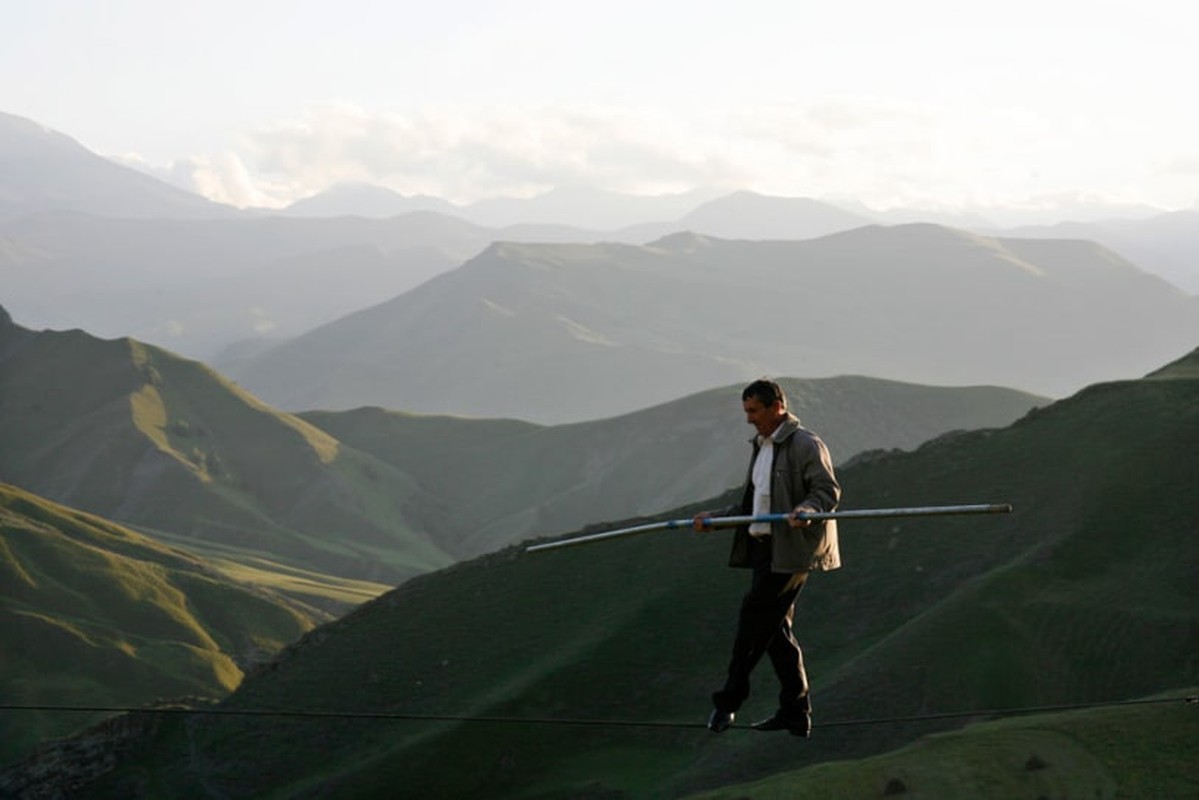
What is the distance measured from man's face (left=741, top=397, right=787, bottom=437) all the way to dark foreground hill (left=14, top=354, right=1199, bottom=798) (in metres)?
42.7

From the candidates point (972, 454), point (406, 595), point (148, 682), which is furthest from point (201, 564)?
point (972, 454)

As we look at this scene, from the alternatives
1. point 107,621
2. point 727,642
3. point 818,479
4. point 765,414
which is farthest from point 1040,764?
point 107,621

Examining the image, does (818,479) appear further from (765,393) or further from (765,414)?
(765,393)

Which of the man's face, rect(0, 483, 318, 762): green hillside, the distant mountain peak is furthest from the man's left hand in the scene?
rect(0, 483, 318, 762): green hillside

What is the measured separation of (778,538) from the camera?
17.3m

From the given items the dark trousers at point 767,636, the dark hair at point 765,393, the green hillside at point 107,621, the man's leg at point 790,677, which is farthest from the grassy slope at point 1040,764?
the green hillside at point 107,621

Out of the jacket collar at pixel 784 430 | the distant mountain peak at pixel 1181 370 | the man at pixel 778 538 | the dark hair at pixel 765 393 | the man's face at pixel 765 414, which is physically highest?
the distant mountain peak at pixel 1181 370

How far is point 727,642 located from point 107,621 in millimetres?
72569

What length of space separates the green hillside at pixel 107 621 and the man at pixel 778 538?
94.1m

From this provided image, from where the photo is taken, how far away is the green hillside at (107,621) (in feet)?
391

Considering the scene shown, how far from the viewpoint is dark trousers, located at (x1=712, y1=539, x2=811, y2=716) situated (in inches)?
700

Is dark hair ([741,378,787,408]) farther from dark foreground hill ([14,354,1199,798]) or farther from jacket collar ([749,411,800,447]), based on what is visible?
dark foreground hill ([14,354,1199,798])

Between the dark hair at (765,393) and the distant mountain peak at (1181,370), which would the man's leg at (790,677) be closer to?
the dark hair at (765,393)

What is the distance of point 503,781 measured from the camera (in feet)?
222
